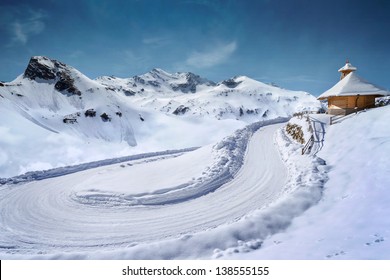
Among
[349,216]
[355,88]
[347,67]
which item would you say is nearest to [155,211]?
[349,216]

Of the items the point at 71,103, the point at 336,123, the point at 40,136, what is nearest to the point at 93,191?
the point at 336,123

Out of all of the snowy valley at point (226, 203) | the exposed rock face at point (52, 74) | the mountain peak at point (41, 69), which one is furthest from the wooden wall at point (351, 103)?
the mountain peak at point (41, 69)

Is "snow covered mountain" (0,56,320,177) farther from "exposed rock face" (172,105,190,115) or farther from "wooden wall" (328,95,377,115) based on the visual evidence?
"exposed rock face" (172,105,190,115)

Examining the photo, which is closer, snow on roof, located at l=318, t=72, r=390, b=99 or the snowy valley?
the snowy valley

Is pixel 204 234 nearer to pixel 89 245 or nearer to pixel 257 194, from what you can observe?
pixel 89 245

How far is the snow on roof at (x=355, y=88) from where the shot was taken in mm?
20922

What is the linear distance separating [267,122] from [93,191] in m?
29.1

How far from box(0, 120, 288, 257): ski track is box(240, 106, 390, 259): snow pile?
7.94 ft

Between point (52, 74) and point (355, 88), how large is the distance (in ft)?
312

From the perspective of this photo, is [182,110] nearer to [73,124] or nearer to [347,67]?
[73,124]

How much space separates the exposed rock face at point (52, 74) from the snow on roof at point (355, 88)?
8144 cm

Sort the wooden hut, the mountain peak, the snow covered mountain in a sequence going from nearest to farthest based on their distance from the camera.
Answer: the wooden hut, the snow covered mountain, the mountain peak

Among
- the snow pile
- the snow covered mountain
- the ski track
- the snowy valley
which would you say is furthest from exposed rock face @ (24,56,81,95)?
the snow pile

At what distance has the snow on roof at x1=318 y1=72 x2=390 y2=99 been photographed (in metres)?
20.9
